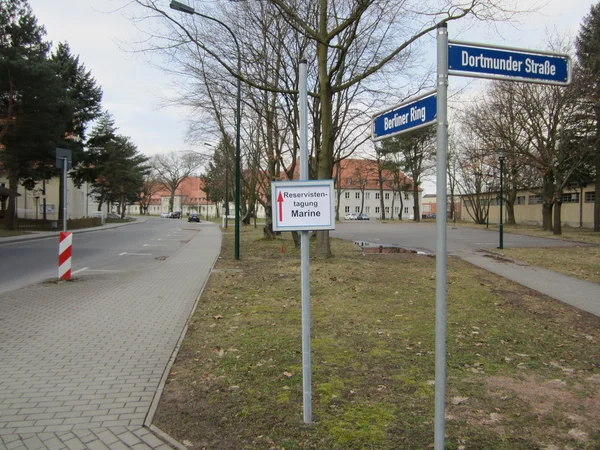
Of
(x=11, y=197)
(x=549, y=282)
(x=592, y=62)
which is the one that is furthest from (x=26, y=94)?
(x=592, y=62)

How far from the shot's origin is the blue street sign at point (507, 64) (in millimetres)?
2635

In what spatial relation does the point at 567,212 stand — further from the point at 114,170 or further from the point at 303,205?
the point at 114,170

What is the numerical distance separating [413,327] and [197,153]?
2406 centimetres

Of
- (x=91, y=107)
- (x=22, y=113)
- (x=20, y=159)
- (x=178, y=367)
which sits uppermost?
(x=91, y=107)

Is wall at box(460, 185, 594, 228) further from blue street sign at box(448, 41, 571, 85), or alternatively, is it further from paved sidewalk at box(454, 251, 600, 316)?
blue street sign at box(448, 41, 571, 85)

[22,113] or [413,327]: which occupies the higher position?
[22,113]

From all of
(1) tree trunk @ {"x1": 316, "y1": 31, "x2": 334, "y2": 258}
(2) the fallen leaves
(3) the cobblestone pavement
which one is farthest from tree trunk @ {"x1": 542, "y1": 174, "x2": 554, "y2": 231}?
(2) the fallen leaves

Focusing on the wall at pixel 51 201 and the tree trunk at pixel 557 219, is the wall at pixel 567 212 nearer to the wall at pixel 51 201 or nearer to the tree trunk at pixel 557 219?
the tree trunk at pixel 557 219

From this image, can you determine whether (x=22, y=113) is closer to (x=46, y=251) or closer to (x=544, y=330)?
(x=46, y=251)

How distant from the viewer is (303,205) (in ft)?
10.8

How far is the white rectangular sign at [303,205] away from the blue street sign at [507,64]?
1.16m

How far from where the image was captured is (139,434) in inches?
133

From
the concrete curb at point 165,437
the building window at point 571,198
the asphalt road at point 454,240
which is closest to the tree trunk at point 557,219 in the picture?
the asphalt road at point 454,240

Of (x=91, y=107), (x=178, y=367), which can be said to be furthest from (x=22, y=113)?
(x=178, y=367)
